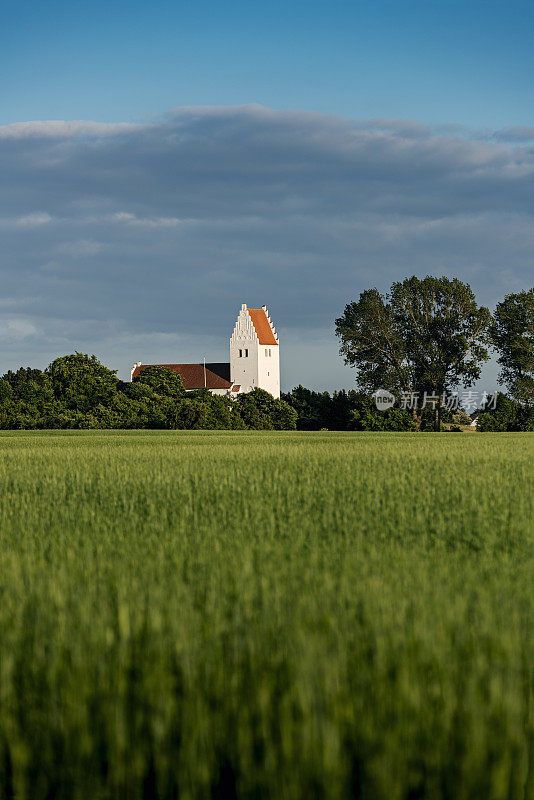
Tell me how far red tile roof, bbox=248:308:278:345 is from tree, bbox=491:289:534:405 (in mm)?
58327

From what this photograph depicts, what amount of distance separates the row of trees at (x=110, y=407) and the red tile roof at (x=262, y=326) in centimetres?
5164

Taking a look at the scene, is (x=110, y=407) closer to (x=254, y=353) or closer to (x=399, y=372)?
(x=399, y=372)

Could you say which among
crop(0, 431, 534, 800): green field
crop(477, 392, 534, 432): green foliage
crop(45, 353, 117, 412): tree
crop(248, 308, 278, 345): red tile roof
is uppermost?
crop(248, 308, 278, 345): red tile roof

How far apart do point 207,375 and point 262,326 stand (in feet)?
44.7

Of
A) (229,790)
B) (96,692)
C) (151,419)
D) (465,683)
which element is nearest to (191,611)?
(96,692)

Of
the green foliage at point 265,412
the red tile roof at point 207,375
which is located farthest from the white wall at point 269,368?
the green foliage at point 265,412

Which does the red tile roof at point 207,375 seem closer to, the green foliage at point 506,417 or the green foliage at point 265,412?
the green foliage at point 265,412

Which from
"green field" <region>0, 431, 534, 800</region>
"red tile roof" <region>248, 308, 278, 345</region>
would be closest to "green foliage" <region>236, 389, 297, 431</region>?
"red tile roof" <region>248, 308, 278, 345</region>

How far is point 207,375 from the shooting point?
131 metres

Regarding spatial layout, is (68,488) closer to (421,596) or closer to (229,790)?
(421,596)

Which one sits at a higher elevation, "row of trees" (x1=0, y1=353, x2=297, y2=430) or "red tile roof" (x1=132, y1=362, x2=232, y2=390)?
"red tile roof" (x1=132, y1=362, x2=232, y2=390)

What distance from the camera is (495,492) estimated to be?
10320mm

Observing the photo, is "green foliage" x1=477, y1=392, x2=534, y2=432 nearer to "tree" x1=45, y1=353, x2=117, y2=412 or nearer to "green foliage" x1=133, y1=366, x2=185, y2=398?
"tree" x1=45, y1=353, x2=117, y2=412

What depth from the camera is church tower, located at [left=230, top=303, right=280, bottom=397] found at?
407 ft
